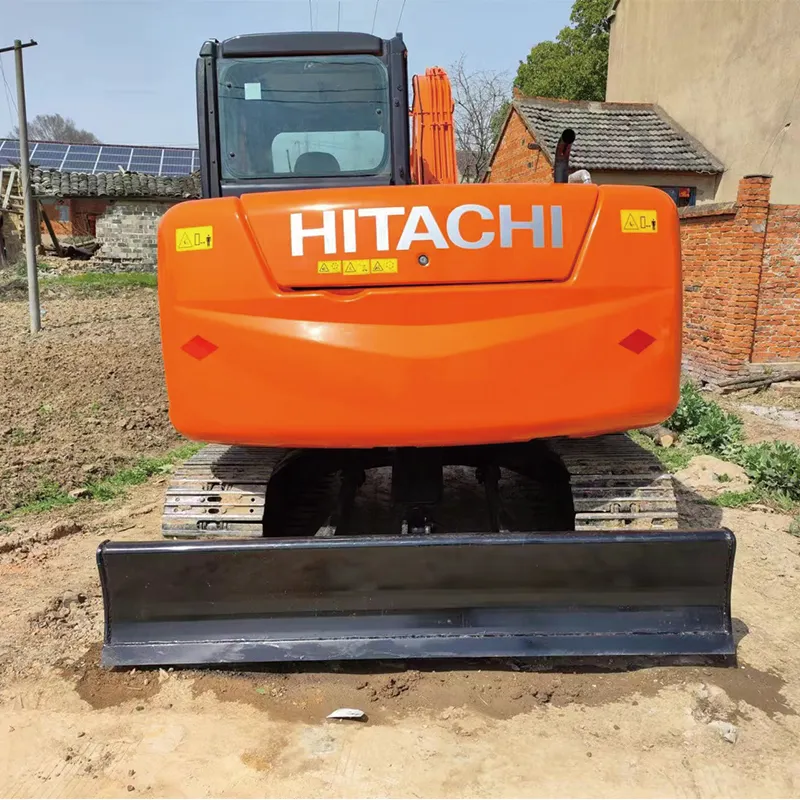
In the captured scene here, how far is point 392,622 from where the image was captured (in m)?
2.82

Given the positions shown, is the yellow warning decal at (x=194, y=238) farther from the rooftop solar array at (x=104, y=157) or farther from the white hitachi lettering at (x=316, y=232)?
the rooftop solar array at (x=104, y=157)

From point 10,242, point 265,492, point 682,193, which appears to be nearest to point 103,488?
point 265,492

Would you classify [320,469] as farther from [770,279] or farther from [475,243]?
[770,279]

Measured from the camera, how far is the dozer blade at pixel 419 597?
2.76 metres

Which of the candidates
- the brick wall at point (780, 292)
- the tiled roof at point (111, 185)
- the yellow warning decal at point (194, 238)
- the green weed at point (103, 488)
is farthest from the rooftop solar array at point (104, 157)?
the yellow warning decal at point (194, 238)

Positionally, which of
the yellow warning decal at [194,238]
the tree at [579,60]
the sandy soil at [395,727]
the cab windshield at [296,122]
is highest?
the tree at [579,60]

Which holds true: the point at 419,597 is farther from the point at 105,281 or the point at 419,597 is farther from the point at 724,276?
the point at 105,281

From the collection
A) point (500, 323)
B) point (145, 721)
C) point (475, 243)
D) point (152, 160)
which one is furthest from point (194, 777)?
point (152, 160)

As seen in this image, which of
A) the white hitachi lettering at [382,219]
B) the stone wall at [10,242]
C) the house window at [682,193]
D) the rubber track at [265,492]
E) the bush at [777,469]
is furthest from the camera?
the stone wall at [10,242]

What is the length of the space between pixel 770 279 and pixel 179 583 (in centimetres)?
810

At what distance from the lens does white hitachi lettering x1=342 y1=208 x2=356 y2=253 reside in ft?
8.26

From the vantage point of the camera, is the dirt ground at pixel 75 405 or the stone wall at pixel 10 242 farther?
the stone wall at pixel 10 242

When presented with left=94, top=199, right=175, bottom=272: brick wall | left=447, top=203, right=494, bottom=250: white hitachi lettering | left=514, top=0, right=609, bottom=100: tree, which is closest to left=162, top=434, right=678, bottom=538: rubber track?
left=447, top=203, right=494, bottom=250: white hitachi lettering

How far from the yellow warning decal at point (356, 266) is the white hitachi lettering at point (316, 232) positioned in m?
0.07
